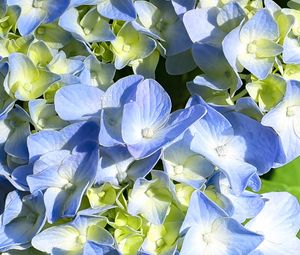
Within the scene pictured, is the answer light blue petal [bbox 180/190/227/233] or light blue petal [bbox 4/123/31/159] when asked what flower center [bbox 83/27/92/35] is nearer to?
light blue petal [bbox 4/123/31/159]

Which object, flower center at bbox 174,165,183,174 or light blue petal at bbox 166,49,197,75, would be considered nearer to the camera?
flower center at bbox 174,165,183,174

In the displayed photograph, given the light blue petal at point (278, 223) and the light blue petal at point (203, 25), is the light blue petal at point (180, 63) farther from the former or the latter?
the light blue petal at point (278, 223)

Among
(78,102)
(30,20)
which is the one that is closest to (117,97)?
(78,102)

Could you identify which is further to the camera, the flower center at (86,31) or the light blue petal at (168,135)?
the flower center at (86,31)

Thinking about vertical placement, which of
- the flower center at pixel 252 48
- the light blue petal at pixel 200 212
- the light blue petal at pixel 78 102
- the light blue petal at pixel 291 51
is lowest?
the light blue petal at pixel 200 212

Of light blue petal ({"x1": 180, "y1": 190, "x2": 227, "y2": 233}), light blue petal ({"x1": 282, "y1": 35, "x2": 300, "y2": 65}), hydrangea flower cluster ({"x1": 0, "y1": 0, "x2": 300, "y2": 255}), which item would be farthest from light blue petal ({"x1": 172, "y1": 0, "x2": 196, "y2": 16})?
light blue petal ({"x1": 180, "y1": 190, "x2": 227, "y2": 233})

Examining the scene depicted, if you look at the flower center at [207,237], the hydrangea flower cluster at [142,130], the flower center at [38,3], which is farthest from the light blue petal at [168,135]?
the flower center at [38,3]

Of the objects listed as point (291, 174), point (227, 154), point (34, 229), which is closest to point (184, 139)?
point (227, 154)

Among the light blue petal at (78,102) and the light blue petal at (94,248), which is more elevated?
the light blue petal at (78,102)

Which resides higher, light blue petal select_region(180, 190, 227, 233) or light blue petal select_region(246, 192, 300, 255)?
light blue petal select_region(180, 190, 227, 233)
